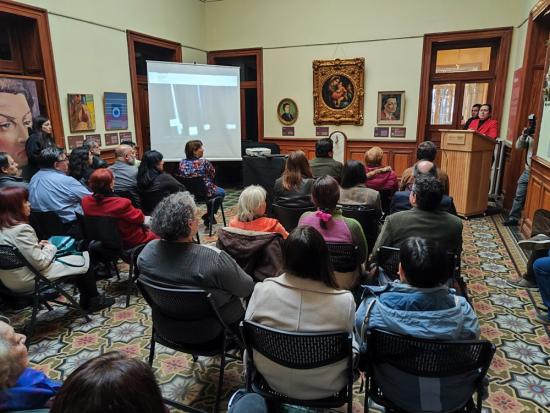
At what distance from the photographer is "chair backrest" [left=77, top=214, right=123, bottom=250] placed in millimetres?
2971

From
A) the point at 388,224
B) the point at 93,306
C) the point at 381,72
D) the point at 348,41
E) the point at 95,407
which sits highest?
the point at 348,41

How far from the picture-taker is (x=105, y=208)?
299cm

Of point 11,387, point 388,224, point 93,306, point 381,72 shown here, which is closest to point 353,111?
point 381,72

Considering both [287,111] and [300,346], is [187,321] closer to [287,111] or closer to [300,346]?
[300,346]

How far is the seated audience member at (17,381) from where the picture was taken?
43.6 inches

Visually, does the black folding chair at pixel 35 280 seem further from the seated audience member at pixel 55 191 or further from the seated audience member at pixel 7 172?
the seated audience member at pixel 7 172

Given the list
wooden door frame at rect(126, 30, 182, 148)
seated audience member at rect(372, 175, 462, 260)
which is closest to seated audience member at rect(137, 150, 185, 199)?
seated audience member at rect(372, 175, 462, 260)

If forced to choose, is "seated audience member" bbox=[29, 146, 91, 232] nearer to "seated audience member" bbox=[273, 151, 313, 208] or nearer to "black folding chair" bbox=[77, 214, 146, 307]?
"black folding chair" bbox=[77, 214, 146, 307]

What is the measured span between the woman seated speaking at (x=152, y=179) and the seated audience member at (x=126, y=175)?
9 centimetres

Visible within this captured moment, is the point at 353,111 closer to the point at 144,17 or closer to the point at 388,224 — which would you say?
the point at 144,17

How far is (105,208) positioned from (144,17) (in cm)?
473

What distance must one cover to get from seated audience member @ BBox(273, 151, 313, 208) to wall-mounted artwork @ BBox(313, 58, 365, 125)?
421cm

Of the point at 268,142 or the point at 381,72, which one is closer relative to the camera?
the point at 381,72

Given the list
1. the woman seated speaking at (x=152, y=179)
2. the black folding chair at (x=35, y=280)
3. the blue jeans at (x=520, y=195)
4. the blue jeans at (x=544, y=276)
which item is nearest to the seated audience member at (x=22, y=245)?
the black folding chair at (x=35, y=280)
